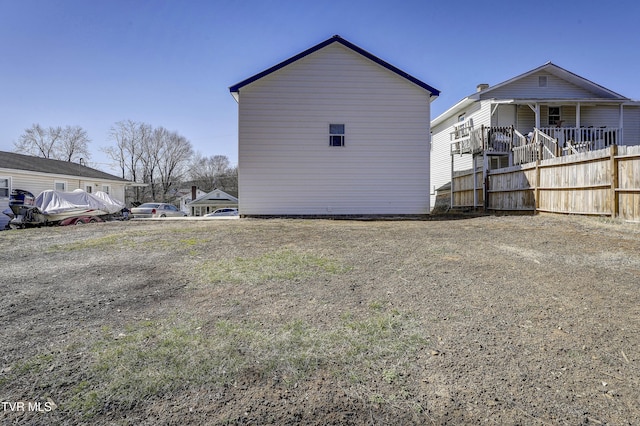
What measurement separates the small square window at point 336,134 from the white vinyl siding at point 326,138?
20 centimetres

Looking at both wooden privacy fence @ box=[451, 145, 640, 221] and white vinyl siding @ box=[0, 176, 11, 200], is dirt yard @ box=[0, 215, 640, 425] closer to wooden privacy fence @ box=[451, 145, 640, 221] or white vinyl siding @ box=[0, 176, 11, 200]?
wooden privacy fence @ box=[451, 145, 640, 221]

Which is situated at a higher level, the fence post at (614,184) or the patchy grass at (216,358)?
the fence post at (614,184)

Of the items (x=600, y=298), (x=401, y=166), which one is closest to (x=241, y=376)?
(x=600, y=298)

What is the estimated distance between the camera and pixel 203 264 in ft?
17.3

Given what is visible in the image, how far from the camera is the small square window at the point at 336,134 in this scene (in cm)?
1255

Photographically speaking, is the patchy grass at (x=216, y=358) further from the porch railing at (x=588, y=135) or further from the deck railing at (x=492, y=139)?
the porch railing at (x=588, y=135)

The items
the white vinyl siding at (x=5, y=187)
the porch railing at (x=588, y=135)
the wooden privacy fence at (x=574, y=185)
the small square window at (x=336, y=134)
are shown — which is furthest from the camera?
the white vinyl siding at (x=5, y=187)

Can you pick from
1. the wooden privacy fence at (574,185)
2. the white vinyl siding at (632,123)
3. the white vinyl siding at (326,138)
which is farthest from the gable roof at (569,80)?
the white vinyl siding at (326,138)

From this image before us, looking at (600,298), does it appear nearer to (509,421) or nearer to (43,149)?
(509,421)

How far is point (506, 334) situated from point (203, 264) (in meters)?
4.21

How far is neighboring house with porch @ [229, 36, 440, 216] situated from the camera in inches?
486

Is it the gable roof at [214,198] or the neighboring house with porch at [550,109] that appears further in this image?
the gable roof at [214,198]

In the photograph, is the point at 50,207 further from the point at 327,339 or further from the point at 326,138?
the point at 327,339

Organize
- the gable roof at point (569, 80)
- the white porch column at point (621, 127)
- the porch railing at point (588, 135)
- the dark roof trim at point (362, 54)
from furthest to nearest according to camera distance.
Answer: the gable roof at point (569, 80), the white porch column at point (621, 127), the porch railing at point (588, 135), the dark roof trim at point (362, 54)
